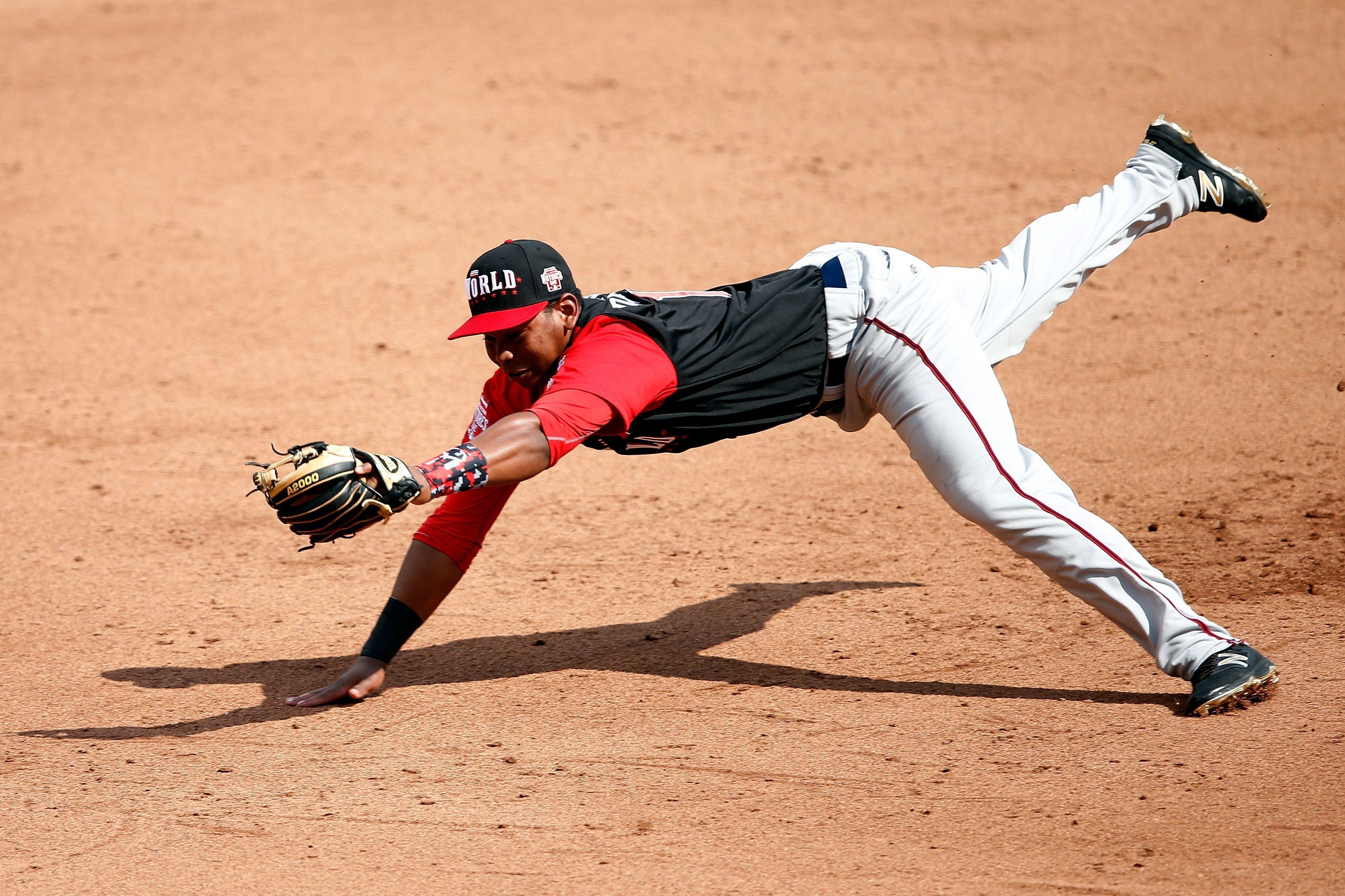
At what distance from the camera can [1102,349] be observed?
7.43 metres

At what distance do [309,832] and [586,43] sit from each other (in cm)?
957

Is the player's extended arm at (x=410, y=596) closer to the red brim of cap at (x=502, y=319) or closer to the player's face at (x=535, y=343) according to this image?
the player's face at (x=535, y=343)

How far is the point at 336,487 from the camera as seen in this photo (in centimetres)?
314

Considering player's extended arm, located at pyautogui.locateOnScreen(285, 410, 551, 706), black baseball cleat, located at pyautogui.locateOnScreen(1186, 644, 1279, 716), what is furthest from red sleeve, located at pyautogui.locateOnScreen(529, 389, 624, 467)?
black baseball cleat, located at pyautogui.locateOnScreen(1186, 644, 1279, 716)

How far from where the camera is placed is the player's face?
369cm

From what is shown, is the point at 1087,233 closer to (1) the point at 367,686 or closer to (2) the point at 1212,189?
(2) the point at 1212,189

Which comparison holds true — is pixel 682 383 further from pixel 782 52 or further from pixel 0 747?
pixel 782 52

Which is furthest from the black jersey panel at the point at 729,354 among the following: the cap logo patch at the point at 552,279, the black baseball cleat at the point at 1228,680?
the black baseball cleat at the point at 1228,680

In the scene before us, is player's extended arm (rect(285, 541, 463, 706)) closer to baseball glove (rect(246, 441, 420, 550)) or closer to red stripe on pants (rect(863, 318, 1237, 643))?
baseball glove (rect(246, 441, 420, 550))

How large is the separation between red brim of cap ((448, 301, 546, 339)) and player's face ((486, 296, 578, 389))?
22mm

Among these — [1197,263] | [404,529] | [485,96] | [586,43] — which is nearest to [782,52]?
[586,43]

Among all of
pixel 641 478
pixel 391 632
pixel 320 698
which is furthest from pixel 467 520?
pixel 641 478

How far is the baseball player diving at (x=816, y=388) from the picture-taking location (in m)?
3.54

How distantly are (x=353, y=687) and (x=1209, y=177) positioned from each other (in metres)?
3.35
